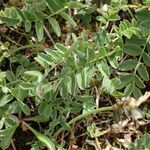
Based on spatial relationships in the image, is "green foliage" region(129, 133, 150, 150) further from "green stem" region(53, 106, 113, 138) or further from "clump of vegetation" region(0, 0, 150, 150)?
"green stem" region(53, 106, 113, 138)

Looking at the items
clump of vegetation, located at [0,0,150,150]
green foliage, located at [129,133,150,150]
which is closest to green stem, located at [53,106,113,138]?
clump of vegetation, located at [0,0,150,150]

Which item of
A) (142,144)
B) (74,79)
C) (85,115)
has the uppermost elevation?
(74,79)

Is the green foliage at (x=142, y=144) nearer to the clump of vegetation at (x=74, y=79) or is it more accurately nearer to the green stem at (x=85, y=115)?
the clump of vegetation at (x=74, y=79)

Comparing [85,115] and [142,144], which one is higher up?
[85,115]

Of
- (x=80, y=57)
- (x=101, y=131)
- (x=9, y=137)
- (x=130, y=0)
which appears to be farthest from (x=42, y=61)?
(x=130, y=0)

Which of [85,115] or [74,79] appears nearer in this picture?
[74,79]

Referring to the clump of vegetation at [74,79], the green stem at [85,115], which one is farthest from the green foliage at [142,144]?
the green stem at [85,115]

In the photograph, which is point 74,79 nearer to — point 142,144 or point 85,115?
point 85,115

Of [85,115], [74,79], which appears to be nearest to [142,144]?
[85,115]
